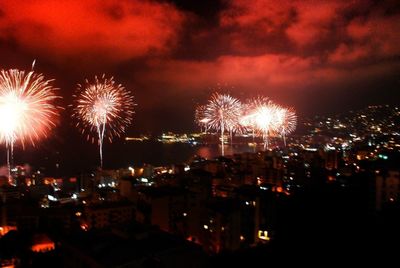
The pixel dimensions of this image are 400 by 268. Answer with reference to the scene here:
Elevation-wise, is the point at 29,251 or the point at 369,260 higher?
the point at 369,260

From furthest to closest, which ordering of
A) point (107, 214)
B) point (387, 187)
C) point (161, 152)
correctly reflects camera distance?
point (161, 152)
point (107, 214)
point (387, 187)

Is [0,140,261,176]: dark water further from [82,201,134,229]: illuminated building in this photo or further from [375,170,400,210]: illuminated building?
[375,170,400,210]: illuminated building

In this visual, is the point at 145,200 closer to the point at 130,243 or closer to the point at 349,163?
the point at 130,243

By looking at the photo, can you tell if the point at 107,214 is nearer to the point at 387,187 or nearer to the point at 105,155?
the point at 387,187

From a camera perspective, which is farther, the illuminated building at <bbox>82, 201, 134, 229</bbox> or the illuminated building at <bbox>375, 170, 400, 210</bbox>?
the illuminated building at <bbox>82, 201, 134, 229</bbox>

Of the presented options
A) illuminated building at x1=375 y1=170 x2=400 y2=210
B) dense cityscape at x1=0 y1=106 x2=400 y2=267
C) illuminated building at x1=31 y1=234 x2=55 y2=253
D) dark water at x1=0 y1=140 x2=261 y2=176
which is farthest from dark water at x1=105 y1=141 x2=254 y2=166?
illuminated building at x1=31 y1=234 x2=55 y2=253

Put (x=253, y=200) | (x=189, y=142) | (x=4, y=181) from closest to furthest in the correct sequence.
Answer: (x=253, y=200)
(x=4, y=181)
(x=189, y=142)

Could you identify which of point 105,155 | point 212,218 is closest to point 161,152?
point 105,155

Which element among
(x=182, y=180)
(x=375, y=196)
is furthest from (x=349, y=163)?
(x=182, y=180)
